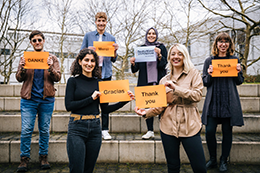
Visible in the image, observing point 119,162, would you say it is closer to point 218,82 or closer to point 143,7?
point 218,82

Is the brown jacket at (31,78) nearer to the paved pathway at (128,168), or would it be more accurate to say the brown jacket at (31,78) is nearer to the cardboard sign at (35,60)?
the cardboard sign at (35,60)

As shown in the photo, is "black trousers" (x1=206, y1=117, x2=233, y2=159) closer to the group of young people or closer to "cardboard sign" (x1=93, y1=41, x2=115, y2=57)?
the group of young people

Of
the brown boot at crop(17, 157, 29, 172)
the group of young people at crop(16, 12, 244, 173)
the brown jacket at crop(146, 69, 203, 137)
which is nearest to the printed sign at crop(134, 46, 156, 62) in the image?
the group of young people at crop(16, 12, 244, 173)

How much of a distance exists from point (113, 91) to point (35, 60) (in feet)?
5.26

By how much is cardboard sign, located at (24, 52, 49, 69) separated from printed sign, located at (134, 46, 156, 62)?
62.4 inches

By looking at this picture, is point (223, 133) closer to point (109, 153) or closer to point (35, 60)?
point (109, 153)

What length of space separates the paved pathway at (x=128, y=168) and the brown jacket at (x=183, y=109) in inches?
58.1

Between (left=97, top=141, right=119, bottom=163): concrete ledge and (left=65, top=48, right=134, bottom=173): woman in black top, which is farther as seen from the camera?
(left=97, top=141, right=119, bottom=163): concrete ledge

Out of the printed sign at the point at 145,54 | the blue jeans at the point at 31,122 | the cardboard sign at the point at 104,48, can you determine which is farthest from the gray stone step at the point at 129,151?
the cardboard sign at the point at 104,48

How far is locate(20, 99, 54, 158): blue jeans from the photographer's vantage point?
9.98 ft

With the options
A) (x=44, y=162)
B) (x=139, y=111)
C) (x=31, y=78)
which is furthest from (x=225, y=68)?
(x=44, y=162)

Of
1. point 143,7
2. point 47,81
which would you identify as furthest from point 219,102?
point 143,7

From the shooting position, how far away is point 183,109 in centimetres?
216

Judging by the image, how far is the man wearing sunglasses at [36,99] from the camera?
9.98 feet
